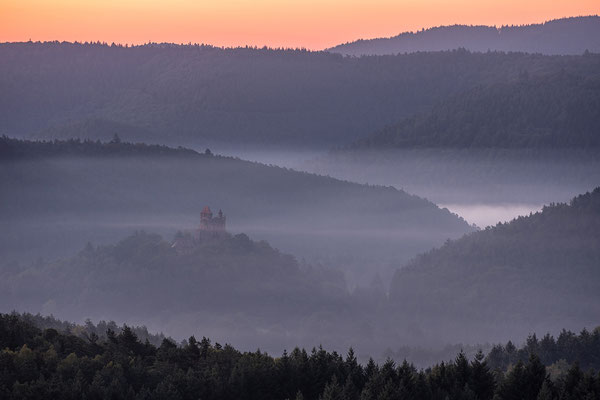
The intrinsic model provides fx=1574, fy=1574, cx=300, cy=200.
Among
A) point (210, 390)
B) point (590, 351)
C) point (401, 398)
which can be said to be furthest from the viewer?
point (590, 351)

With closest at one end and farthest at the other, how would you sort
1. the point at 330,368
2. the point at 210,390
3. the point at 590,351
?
the point at 210,390, the point at 330,368, the point at 590,351

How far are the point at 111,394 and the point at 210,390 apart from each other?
24.9ft

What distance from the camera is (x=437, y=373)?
97.4 m

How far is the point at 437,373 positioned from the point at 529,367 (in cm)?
572

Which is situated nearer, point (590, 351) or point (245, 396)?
point (245, 396)

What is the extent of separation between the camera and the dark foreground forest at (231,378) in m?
88.9

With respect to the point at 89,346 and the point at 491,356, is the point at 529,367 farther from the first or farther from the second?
the point at 491,356

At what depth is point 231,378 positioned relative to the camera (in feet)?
313

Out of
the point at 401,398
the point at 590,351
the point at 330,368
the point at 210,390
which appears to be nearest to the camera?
the point at 401,398

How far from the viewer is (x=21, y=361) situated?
92.4 metres

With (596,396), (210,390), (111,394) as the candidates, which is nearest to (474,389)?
(596,396)

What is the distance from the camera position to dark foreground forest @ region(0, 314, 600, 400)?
8888cm

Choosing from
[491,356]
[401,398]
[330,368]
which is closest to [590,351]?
[491,356]

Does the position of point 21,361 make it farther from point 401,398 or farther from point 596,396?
point 596,396
